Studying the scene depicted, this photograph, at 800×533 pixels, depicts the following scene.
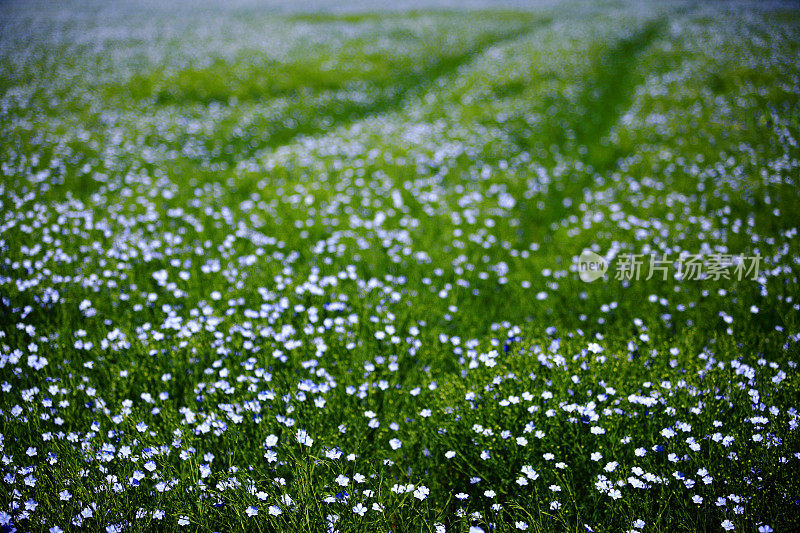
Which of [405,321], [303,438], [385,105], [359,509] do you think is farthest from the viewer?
[385,105]

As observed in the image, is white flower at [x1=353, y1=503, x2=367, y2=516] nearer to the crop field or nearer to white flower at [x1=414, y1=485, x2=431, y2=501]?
the crop field

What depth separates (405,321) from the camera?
456 centimetres

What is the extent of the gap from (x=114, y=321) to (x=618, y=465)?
453 cm

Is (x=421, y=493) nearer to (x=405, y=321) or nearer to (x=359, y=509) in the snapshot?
(x=359, y=509)

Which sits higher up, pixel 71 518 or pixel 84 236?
pixel 84 236

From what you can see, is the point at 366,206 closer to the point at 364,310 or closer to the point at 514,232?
the point at 514,232

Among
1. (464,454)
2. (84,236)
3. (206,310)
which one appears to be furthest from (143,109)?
(464,454)

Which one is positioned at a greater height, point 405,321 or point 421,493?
point 405,321

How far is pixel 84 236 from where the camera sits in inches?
224

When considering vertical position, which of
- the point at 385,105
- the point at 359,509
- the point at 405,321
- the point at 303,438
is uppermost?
the point at 385,105

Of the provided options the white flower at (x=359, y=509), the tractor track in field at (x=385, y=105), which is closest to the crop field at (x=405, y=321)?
the white flower at (x=359, y=509)

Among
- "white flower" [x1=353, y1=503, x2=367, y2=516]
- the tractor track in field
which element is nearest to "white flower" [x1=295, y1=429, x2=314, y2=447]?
"white flower" [x1=353, y1=503, x2=367, y2=516]

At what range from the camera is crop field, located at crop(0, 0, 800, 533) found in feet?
9.43

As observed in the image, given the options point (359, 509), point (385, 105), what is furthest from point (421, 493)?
point (385, 105)
